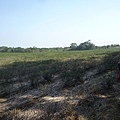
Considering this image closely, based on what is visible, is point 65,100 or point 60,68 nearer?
point 65,100

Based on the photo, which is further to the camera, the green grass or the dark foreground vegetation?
the green grass

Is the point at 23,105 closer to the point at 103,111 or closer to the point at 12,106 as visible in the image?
the point at 12,106

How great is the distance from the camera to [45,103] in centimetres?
845

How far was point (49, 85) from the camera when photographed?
11.4 meters

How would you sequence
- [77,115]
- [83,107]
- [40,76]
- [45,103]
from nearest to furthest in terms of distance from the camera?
[77,115]
[83,107]
[45,103]
[40,76]

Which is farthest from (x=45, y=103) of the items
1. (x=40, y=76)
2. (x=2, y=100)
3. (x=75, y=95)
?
(x=40, y=76)

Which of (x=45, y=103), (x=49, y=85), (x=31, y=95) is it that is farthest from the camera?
(x=49, y=85)

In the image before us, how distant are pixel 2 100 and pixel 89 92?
142 inches

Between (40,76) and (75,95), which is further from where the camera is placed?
(40,76)

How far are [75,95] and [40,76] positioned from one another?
201 inches

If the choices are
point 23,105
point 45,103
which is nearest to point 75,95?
point 45,103

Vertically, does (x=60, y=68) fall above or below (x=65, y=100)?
above

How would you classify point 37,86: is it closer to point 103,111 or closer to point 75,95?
point 75,95

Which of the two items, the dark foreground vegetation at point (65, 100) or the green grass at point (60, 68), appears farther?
the green grass at point (60, 68)
